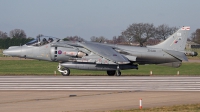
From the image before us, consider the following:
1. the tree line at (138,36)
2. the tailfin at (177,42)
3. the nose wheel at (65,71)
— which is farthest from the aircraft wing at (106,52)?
the tree line at (138,36)

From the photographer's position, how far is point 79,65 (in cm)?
2836

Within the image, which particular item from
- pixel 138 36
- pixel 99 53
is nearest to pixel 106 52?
pixel 99 53

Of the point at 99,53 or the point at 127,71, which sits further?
the point at 127,71

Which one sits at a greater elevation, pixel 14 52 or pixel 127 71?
pixel 14 52

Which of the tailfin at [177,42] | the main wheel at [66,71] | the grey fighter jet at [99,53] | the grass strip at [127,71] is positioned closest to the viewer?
the grey fighter jet at [99,53]

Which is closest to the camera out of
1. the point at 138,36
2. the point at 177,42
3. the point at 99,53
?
the point at 99,53

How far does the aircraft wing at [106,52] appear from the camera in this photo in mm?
27953

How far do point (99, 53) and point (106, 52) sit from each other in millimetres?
507

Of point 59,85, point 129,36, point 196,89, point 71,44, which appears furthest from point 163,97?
point 129,36

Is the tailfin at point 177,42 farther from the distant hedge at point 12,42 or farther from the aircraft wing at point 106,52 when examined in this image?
the distant hedge at point 12,42

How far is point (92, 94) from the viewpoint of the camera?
1886cm

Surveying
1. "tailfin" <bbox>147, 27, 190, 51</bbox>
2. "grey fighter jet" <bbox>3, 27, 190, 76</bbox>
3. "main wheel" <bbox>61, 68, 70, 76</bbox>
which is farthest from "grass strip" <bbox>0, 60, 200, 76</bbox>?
"main wheel" <bbox>61, 68, 70, 76</bbox>

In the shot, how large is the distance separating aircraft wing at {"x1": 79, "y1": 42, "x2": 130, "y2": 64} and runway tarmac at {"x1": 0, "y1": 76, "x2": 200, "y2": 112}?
4052 mm

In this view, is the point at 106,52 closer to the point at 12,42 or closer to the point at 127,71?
the point at 127,71
